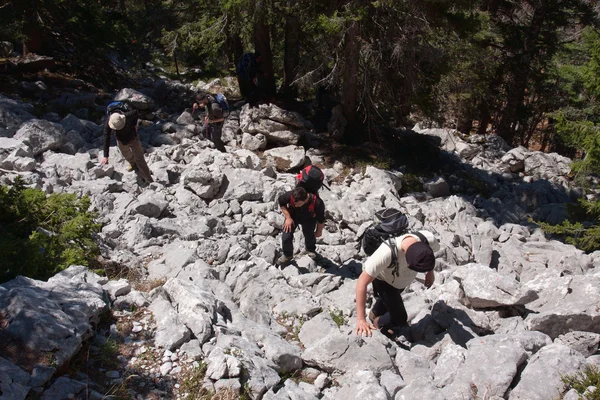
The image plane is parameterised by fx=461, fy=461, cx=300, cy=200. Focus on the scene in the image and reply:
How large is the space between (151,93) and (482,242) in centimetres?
1174

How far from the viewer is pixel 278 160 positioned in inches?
448

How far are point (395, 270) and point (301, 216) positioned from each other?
2132mm

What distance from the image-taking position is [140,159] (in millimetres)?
9188

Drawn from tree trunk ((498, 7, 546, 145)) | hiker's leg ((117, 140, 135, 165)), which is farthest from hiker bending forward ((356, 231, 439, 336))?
tree trunk ((498, 7, 546, 145))

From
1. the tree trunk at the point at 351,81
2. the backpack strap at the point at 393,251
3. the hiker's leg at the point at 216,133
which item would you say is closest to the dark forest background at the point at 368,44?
the tree trunk at the point at 351,81

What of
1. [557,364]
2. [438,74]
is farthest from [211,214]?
[438,74]

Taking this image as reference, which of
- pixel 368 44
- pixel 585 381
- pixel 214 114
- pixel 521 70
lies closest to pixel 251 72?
pixel 214 114

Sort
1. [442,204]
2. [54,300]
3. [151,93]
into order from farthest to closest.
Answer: [151,93] < [442,204] < [54,300]

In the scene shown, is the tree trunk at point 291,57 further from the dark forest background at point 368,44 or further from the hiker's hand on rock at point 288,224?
the hiker's hand on rock at point 288,224

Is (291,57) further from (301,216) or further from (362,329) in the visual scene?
(362,329)

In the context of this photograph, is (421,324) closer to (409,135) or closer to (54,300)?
(54,300)

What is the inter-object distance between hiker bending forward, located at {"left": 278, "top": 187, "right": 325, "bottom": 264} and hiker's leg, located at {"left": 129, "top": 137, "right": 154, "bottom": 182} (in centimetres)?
386

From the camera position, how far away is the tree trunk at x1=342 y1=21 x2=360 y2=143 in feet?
38.0

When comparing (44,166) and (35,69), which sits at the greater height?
(35,69)
